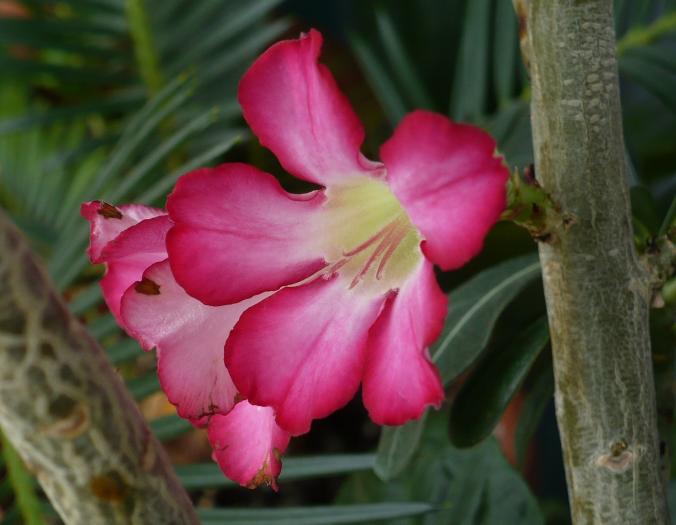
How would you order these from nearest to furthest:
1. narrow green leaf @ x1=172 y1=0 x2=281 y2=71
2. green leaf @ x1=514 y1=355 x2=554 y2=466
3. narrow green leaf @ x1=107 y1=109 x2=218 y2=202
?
green leaf @ x1=514 y1=355 x2=554 y2=466 → narrow green leaf @ x1=107 y1=109 x2=218 y2=202 → narrow green leaf @ x1=172 y1=0 x2=281 y2=71

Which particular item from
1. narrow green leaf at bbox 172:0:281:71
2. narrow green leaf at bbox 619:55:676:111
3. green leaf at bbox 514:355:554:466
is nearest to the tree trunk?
green leaf at bbox 514:355:554:466

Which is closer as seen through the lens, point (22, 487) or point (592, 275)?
point (592, 275)

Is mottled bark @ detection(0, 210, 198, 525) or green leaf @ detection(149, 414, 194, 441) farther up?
mottled bark @ detection(0, 210, 198, 525)

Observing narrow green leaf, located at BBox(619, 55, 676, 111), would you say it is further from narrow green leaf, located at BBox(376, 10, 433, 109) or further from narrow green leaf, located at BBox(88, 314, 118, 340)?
narrow green leaf, located at BBox(88, 314, 118, 340)

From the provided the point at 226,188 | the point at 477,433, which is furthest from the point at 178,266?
the point at 477,433

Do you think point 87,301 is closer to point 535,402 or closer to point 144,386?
point 144,386

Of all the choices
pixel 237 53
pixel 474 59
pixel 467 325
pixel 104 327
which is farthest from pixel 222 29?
pixel 467 325

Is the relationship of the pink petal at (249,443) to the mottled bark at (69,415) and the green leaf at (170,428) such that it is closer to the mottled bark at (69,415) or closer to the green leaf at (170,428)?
the mottled bark at (69,415)
